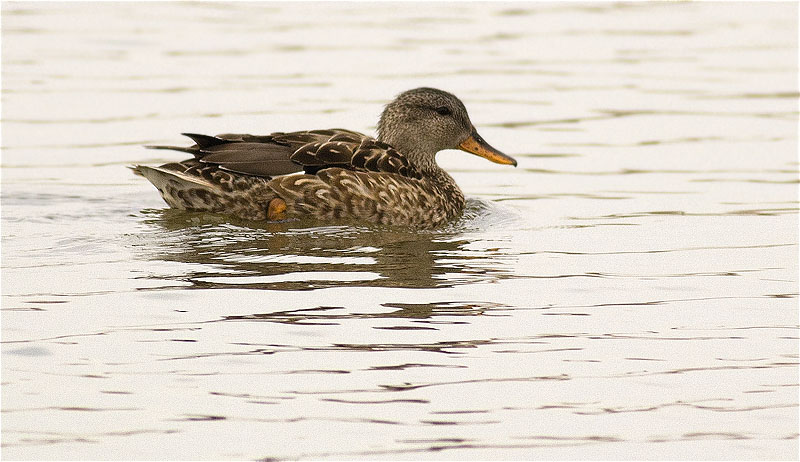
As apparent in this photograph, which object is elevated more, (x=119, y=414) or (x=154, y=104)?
(x=154, y=104)

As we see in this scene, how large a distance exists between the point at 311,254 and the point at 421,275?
984mm

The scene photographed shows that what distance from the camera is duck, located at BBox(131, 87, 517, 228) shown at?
36.1ft

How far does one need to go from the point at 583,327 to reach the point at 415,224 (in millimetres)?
3559

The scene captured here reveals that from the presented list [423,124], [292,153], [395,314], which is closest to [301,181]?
[292,153]

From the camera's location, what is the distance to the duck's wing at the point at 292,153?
1098cm

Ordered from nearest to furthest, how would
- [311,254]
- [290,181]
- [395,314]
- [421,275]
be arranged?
[395,314], [421,275], [311,254], [290,181]

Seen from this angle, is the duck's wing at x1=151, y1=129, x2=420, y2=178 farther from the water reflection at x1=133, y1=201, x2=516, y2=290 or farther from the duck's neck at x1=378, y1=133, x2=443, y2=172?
the duck's neck at x1=378, y1=133, x2=443, y2=172

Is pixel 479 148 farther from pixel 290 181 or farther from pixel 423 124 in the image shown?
pixel 290 181

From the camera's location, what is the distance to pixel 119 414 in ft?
20.5

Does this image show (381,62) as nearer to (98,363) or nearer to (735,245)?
(735,245)

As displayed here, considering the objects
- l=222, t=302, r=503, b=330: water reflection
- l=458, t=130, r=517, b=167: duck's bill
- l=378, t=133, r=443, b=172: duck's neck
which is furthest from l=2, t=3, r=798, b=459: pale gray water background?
l=378, t=133, r=443, b=172: duck's neck

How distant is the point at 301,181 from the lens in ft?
36.2

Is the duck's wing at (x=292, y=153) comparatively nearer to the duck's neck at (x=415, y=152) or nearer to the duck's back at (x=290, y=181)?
the duck's back at (x=290, y=181)

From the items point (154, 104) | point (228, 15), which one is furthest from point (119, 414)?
point (228, 15)
